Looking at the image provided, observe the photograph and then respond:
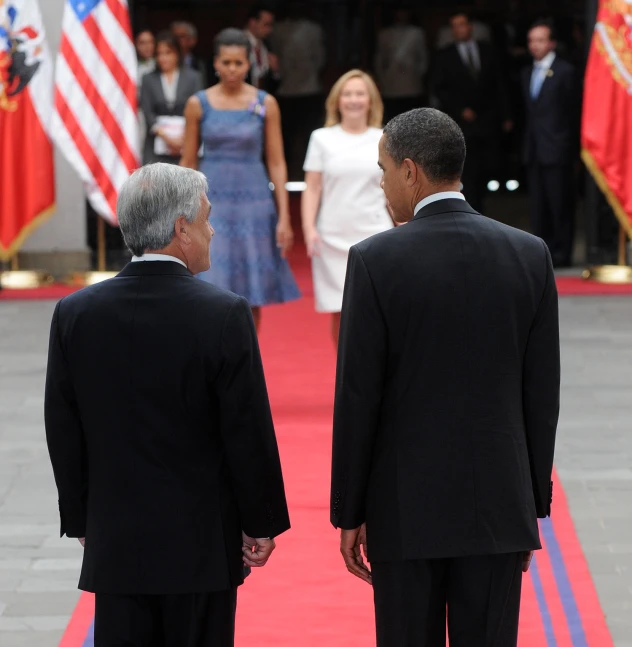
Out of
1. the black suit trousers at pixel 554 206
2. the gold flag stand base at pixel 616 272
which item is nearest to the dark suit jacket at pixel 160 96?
the black suit trousers at pixel 554 206

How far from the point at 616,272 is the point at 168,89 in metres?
4.05

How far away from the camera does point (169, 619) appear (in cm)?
296

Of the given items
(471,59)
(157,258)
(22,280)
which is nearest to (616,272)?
(471,59)

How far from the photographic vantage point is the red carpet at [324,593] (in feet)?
13.9

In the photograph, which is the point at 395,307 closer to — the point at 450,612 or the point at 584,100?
the point at 450,612

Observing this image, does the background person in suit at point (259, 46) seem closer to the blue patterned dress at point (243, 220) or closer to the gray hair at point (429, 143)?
the blue patterned dress at point (243, 220)

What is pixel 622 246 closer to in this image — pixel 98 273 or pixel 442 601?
pixel 98 273

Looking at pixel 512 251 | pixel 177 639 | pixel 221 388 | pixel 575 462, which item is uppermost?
pixel 512 251

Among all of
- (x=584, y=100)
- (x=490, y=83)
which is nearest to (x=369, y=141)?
(x=584, y=100)

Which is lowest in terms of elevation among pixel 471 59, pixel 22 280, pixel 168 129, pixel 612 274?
pixel 22 280

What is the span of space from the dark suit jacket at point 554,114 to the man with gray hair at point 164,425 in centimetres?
942

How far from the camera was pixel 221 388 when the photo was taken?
113 inches

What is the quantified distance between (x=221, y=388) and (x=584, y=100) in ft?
30.2

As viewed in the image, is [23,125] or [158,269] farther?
[23,125]
